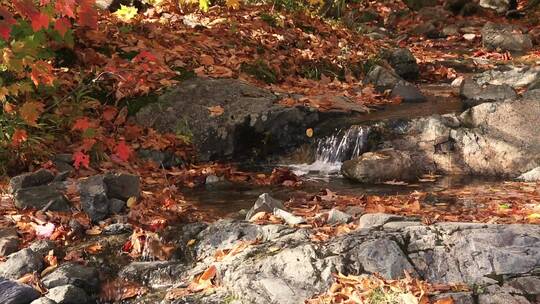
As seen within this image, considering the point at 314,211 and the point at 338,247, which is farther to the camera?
the point at 314,211

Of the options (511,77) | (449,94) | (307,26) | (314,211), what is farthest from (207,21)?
(314,211)

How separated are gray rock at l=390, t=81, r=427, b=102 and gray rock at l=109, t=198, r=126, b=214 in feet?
17.5

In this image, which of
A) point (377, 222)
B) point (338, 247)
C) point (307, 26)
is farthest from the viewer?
point (307, 26)

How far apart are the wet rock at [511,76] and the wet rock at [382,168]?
162 inches

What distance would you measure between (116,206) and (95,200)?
20 cm

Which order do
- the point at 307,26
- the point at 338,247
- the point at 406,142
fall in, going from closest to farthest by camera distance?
the point at 338,247 → the point at 406,142 → the point at 307,26

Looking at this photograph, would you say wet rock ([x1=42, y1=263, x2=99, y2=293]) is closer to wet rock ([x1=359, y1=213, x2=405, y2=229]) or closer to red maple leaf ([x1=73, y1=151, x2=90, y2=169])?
wet rock ([x1=359, y1=213, x2=405, y2=229])

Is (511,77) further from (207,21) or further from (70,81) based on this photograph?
(70,81)

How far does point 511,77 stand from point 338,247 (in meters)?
7.73

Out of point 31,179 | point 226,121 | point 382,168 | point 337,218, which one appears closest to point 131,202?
point 31,179

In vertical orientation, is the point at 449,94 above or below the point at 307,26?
below

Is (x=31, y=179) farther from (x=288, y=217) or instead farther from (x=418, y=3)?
(x=418, y=3)

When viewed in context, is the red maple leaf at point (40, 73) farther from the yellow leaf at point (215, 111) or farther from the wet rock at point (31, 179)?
the yellow leaf at point (215, 111)

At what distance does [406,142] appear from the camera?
764 centimetres
